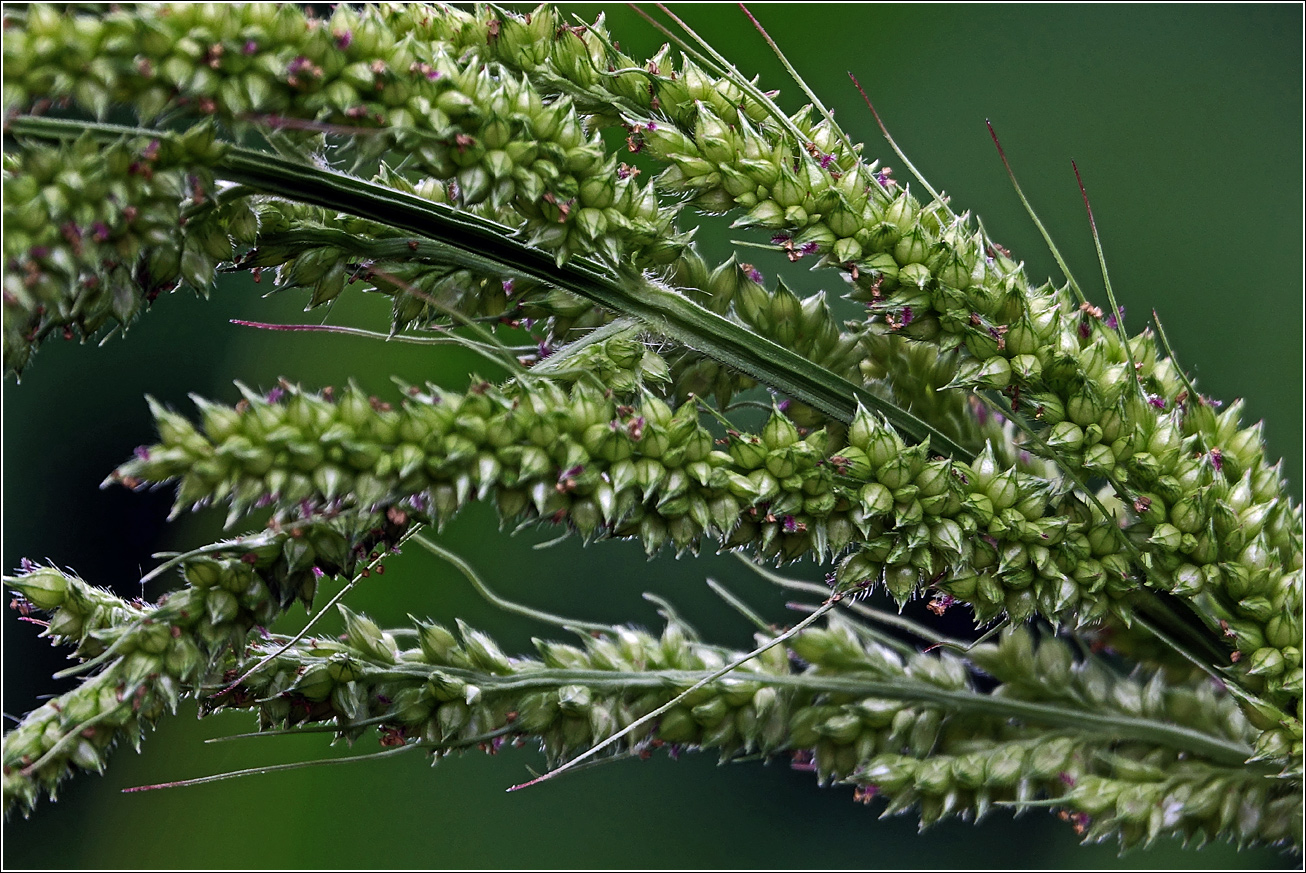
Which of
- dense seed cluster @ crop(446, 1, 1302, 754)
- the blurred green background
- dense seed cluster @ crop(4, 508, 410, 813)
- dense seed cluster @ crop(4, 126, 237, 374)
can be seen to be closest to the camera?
dense seed cluster @ crop(4, 126, 237, 374)

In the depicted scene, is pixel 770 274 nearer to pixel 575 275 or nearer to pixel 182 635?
pixel 575 275

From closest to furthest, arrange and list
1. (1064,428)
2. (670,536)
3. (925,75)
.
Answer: (670,536)
(1064,428)
(925,75)

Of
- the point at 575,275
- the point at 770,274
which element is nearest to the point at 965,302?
the point at 575,275

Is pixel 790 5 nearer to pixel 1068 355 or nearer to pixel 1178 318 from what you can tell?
pixel 1178 318

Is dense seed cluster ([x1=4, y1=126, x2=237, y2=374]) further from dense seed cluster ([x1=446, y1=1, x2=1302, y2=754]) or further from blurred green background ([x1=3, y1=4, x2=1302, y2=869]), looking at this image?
blurred green background ([x1=3, y1=4, x2=1302, y2=869])

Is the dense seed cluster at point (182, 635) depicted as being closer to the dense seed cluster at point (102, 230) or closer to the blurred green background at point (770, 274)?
the dense seed cluster at point (102, 230)

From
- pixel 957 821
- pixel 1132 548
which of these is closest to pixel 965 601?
pixel 1132 548

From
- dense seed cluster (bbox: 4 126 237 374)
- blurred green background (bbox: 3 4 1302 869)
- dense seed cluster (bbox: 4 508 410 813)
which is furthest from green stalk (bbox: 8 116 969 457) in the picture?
blurred green background (bbox: 3 4 1302 869)

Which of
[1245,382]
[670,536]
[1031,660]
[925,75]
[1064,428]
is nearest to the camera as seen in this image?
[670,536]
